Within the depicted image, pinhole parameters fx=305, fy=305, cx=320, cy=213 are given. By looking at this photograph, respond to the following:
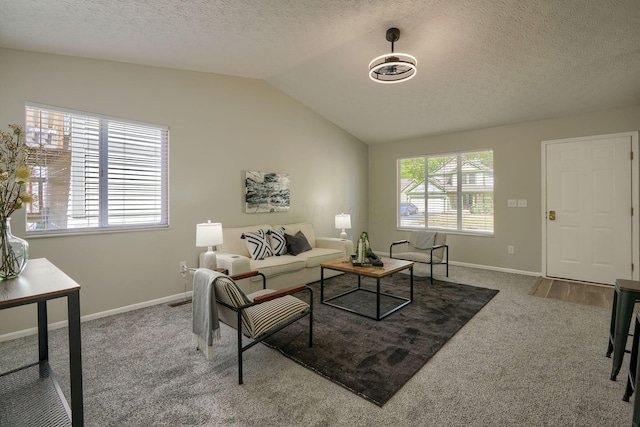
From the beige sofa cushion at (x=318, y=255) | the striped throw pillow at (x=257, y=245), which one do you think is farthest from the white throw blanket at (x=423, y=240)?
the striped throw pillow at (x=257, y=245)

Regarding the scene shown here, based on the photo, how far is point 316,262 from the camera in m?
4.37

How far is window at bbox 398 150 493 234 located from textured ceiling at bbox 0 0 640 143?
1.04 meters

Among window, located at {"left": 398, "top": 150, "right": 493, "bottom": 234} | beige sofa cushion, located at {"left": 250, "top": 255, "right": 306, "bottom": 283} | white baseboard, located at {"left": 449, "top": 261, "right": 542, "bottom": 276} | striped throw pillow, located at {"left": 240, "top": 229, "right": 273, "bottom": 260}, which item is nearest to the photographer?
beige sofa cushion, located at {"left": 250, "top": 255, "right": 306, "bottom": 283}

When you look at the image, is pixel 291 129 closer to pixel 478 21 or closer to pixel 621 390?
pixel 478 21

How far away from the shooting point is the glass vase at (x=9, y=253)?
60.4 inches

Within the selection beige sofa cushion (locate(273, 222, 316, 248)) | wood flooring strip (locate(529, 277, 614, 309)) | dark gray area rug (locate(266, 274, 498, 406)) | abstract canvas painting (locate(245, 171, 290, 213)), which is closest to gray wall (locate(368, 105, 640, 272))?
wood flooring strip (locate(529, 277, 614, 309))

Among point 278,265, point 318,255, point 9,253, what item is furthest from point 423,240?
point 9,253

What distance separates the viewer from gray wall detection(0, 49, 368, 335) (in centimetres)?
286

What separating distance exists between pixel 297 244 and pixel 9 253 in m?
3.26

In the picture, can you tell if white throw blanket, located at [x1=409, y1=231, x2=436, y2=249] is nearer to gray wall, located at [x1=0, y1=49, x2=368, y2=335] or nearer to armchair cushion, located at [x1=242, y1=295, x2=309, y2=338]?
gray wall, located at [x1=0, y1=49, x2=368, y2=335]

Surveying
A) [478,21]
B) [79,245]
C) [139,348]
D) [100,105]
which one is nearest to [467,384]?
[139,348]

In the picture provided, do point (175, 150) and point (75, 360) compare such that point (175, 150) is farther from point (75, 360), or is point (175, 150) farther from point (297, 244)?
point (75, 360)

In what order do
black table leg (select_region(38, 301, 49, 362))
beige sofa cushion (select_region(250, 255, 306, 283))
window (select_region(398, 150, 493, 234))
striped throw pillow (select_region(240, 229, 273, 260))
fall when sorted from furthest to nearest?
window (select_region(398, 150, 493, 234)), striped throw pillow (select_region(240, 229, 273, 260)), beige sofa cushion (select_region(250, 255, 306, 283)), black table leg (select_region(38, 301, 49, 362))

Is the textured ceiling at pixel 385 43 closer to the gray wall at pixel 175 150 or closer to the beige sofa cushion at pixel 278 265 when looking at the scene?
the gray wall at pixel 175 150
